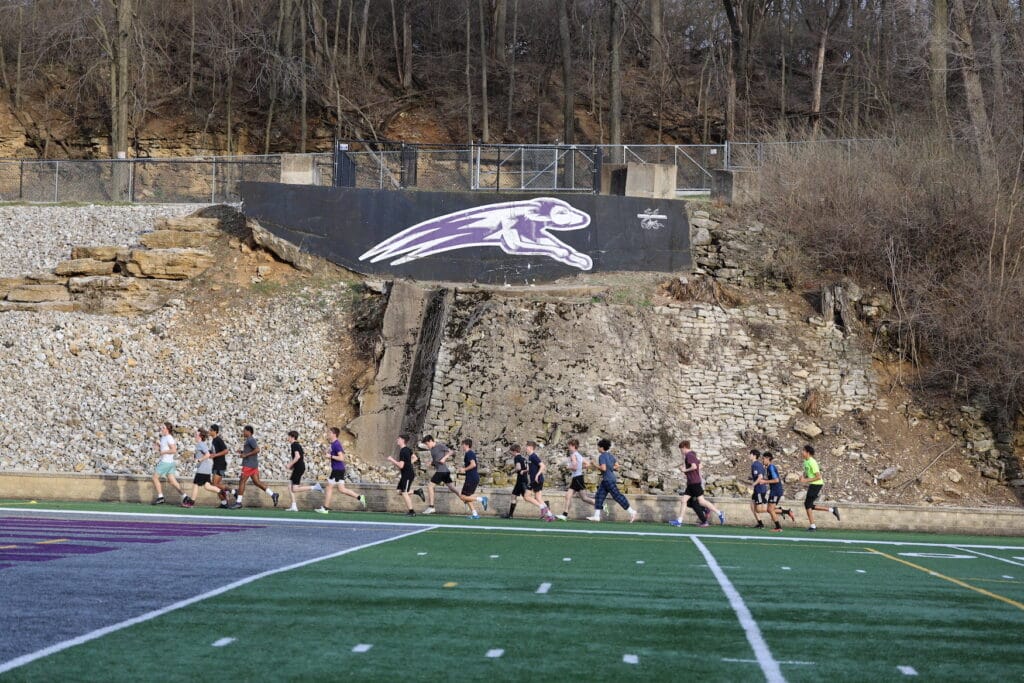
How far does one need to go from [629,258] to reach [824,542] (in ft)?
55.0

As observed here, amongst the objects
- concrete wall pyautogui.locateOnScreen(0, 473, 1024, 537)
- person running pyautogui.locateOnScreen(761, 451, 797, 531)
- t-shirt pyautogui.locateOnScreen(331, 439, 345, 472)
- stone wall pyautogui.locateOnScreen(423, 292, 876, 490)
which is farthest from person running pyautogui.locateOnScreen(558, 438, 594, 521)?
stone wall pyautogui.locateOnScreen(423, 292, 876, 490)

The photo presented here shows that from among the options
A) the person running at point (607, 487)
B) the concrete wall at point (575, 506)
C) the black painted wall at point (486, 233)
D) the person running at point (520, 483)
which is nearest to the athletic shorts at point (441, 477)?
the concrete wall at point (575, 506)

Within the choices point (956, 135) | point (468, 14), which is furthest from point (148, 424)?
point (468, 14)

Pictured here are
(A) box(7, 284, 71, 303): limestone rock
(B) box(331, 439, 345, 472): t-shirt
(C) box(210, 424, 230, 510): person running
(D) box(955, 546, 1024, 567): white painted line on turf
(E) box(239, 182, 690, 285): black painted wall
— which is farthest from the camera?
(E) box(239, 182, 690, 285): black painted wall

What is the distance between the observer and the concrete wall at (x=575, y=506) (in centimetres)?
2302

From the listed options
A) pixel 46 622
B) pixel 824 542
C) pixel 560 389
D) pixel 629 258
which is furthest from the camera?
pixel 629 258

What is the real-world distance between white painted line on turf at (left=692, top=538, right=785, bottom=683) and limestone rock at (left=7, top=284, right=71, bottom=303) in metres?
25.6

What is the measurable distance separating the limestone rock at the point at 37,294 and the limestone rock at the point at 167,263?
203cm

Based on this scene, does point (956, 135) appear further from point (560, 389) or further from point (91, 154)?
point (91, 154)

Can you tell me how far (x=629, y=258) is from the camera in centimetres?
3488

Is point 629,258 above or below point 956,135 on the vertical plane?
below

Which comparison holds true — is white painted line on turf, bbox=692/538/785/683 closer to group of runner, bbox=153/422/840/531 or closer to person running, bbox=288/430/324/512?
group of runner, bbox=153/422/840/531

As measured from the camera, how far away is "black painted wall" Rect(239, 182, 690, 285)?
1366 inches

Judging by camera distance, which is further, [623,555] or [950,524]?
[950,524]
